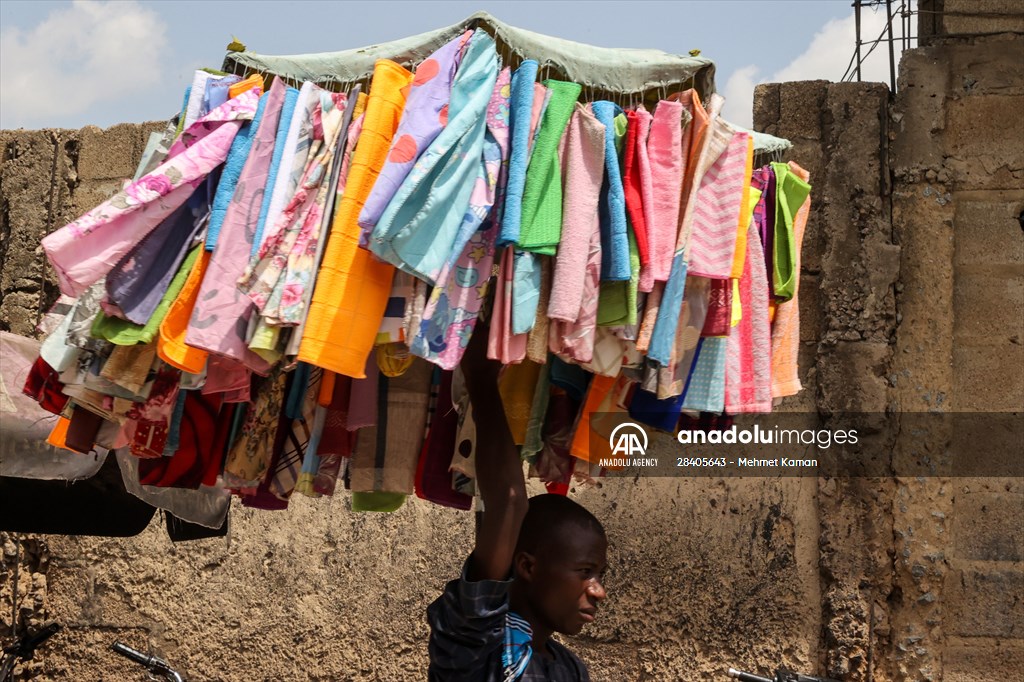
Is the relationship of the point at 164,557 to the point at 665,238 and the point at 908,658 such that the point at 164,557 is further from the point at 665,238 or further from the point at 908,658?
the point at 665,238

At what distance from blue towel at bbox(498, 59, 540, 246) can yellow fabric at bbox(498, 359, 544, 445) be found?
78 centimetres

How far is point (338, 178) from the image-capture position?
2402mm

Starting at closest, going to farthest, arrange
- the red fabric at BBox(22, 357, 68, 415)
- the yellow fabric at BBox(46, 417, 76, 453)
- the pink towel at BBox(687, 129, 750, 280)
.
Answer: the pink towel at BBox(687, 129, 750, 280), the red fabric at BBox(22, 357, 68, 415), the yellow fabric at BBox(46, 417, 76, 453)

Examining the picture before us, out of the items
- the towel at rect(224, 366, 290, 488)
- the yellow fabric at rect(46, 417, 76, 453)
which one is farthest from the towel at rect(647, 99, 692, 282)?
the yellow fabric at rect(46, 417, 76, 453)

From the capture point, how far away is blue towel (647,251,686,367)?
2455 millimetres

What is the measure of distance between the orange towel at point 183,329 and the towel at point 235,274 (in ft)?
0.13

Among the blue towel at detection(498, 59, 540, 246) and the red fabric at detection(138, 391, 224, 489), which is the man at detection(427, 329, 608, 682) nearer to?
the blue towel at detection(498, 59, 540, 246)

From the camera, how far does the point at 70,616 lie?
5.25 m

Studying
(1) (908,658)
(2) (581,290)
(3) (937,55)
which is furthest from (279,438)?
(3) (937,55)

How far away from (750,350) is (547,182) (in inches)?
33.4

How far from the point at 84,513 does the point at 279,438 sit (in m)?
0.95

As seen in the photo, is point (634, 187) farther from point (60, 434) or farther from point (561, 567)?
point (60, 434)

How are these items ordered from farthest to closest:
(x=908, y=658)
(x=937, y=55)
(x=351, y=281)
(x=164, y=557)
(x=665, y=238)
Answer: (x=164, y=557)
(x=937, y=55)
(x=908, y=658)
(x=665, y=238)
(x=351, y=281)

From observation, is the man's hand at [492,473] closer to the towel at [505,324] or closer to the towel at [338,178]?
the towel at [505,324]
